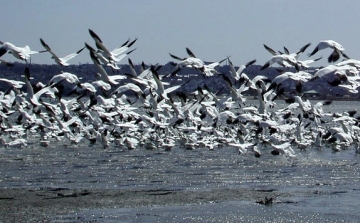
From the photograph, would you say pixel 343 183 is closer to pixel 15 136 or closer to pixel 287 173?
pixel 287 173

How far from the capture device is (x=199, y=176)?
27.4 m

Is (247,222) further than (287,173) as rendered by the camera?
No

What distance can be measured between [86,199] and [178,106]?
31.0 feet

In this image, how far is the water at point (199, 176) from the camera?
19.8m

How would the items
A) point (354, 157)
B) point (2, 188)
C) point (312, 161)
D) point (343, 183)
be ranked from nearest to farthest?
1. point (2, 188)
2. point (343, 183)
3. point (312, 161)
4. point (354, 157)

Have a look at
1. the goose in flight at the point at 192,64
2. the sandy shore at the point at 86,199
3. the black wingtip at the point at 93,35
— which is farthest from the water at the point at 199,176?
the black wingtip at the point at 93,35

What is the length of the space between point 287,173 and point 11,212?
1150 cm

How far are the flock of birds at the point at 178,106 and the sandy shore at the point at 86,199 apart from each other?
9.71ft

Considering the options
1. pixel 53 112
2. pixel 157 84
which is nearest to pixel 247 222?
pixel 157 84

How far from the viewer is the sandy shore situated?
64.5 feet

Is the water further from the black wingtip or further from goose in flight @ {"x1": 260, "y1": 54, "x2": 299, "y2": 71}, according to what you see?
the black wingtip

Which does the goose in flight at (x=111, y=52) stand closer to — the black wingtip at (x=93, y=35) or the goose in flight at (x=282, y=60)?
the black wingtip at (x=93, y=35)

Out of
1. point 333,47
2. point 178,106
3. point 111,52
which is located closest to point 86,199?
A: point 111,52

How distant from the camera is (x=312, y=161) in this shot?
3297 cm
